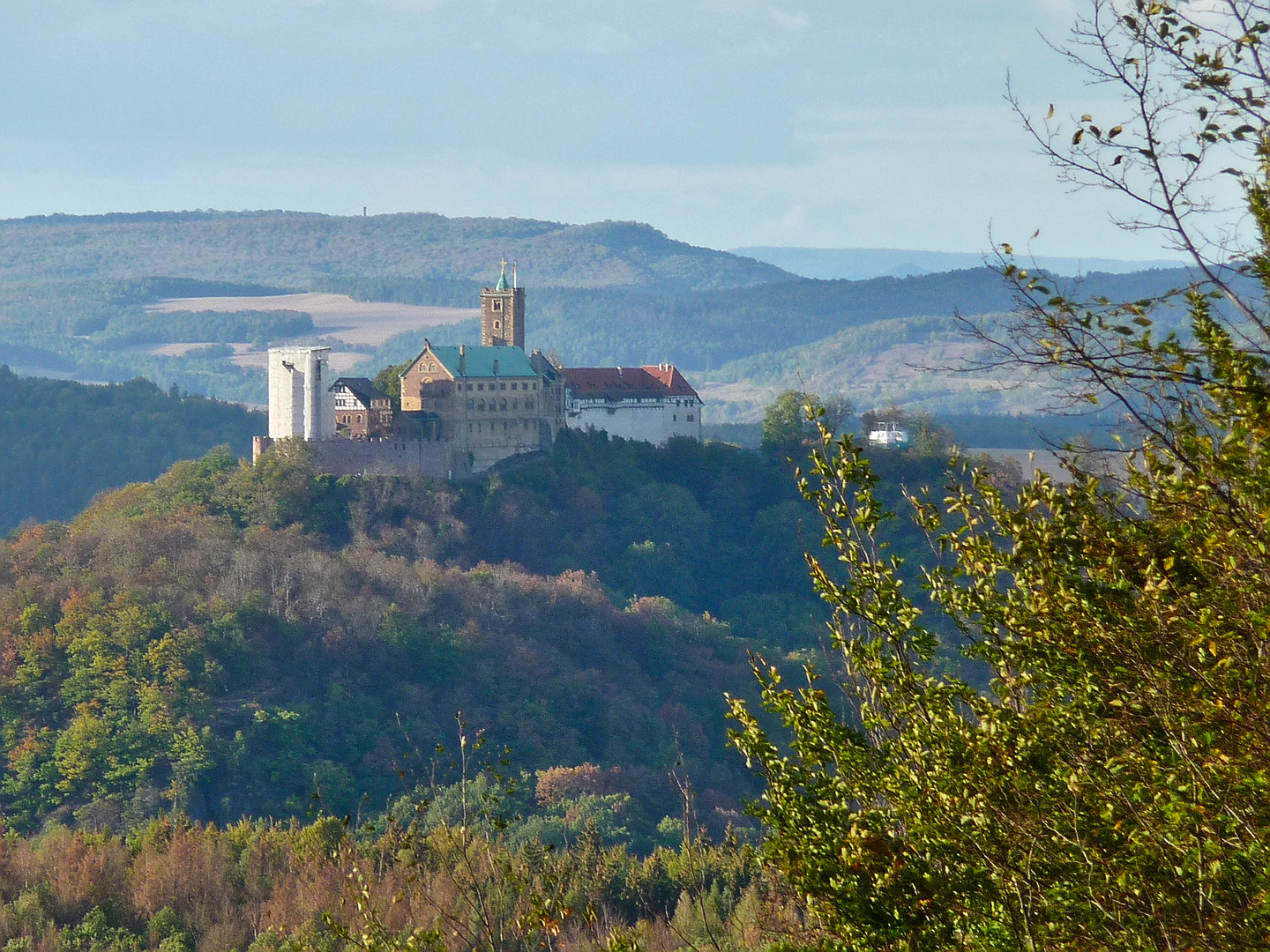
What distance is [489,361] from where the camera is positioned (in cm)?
6556

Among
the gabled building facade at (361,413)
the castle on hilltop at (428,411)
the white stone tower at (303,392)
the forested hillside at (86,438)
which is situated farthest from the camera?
the forested hillside at (86,438)

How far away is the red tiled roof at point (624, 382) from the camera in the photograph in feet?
243

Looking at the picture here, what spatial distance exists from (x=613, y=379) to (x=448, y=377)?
12952 mm

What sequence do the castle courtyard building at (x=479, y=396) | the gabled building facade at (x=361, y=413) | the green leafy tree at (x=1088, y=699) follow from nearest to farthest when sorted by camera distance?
the green leafy tree at (x=1088, y=699)
the gabled building facade at (x=361, y=413)
the castle courtyard building at (x=479, y=396)

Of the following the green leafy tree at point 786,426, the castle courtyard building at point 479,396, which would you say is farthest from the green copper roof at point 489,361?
the green leafy tree at point 786,426

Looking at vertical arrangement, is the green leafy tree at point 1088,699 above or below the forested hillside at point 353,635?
above

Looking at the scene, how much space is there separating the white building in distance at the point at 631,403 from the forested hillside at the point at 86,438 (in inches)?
1891

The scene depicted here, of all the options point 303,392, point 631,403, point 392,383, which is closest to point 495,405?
point 392,383

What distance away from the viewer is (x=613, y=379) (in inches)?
2960

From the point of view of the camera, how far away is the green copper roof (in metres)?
64.8

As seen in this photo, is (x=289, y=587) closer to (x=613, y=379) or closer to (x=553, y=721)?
(x=553, y=721)

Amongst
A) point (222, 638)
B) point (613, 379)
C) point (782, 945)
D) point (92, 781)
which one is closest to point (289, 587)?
point (222, 638)

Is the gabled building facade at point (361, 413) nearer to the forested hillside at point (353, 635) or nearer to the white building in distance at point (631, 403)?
the forested hillside at point (353, 635)

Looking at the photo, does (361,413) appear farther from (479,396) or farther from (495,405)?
(495,405)
